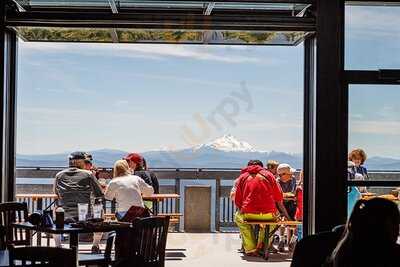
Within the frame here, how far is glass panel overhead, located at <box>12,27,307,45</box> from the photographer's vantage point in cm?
621

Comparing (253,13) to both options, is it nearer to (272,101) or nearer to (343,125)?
(343,125)

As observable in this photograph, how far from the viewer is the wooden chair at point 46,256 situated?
3186mm

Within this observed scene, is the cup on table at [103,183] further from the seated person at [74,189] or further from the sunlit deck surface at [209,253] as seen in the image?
the seated person at [74,189]

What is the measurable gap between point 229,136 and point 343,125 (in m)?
8.69

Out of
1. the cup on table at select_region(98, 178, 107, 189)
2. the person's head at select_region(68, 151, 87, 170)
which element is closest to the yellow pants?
the cup on table at select_region(98, 178, 107, 189)

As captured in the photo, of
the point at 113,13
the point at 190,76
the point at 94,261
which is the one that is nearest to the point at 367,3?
the point at 113,13

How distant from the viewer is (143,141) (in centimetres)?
1622

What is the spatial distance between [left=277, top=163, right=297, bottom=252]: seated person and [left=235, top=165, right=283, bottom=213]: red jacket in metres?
0.67

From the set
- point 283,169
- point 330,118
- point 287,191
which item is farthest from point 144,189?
point 330,118

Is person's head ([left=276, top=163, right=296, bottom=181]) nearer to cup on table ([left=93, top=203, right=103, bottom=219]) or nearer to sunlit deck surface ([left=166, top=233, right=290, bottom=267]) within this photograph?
sunlit deck surface ([left=166, top=233, right=290, bottom=267])

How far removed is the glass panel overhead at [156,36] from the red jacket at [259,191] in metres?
2.53

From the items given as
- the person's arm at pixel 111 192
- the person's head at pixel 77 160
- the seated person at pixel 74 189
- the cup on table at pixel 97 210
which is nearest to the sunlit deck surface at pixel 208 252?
the person's arm at pixel 111 192

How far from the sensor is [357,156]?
570 centimetres

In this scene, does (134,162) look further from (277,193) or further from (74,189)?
(277,193)
